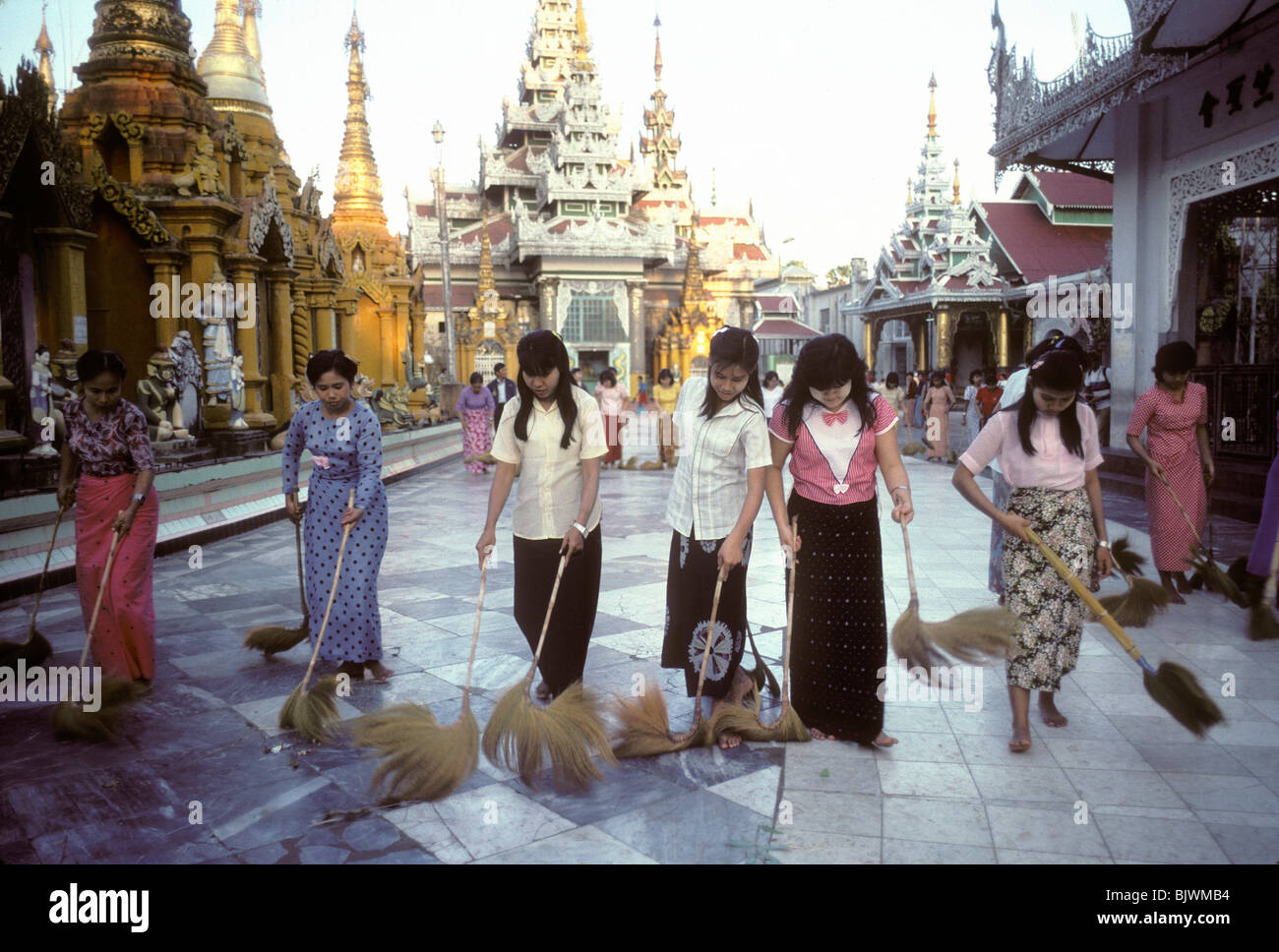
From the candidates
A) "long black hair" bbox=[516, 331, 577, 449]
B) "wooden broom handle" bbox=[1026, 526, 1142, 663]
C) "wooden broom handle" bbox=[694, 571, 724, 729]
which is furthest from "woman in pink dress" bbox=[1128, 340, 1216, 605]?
"long black hair" bbox=[516, 331, 577, 449]

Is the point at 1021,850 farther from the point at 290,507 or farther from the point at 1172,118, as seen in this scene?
the point at 1172,118

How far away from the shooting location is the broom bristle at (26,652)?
15.2ft

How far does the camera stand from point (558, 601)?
420 cm

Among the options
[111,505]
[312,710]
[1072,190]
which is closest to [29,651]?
[111,505]

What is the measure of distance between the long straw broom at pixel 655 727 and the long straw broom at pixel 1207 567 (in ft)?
12.8

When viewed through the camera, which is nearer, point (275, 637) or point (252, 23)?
point (275, 637)

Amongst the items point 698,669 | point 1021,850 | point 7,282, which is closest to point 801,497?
point 698,669

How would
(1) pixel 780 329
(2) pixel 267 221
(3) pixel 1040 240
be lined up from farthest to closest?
(1) pixel 780 329
(3) pixel 1040 240
(2) pixel 267 221

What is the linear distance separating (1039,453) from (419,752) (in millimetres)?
2839

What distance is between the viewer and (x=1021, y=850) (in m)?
3.04

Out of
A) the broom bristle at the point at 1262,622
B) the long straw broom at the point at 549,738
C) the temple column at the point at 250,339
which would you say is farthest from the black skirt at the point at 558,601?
the temple column at the point at 250,339

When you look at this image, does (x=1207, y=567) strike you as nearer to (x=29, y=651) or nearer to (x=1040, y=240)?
(x=29, y=651)

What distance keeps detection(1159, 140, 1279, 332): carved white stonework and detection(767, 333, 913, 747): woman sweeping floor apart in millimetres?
7889

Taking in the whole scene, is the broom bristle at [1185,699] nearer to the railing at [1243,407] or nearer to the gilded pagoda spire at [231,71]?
the railing at [1243,407]
